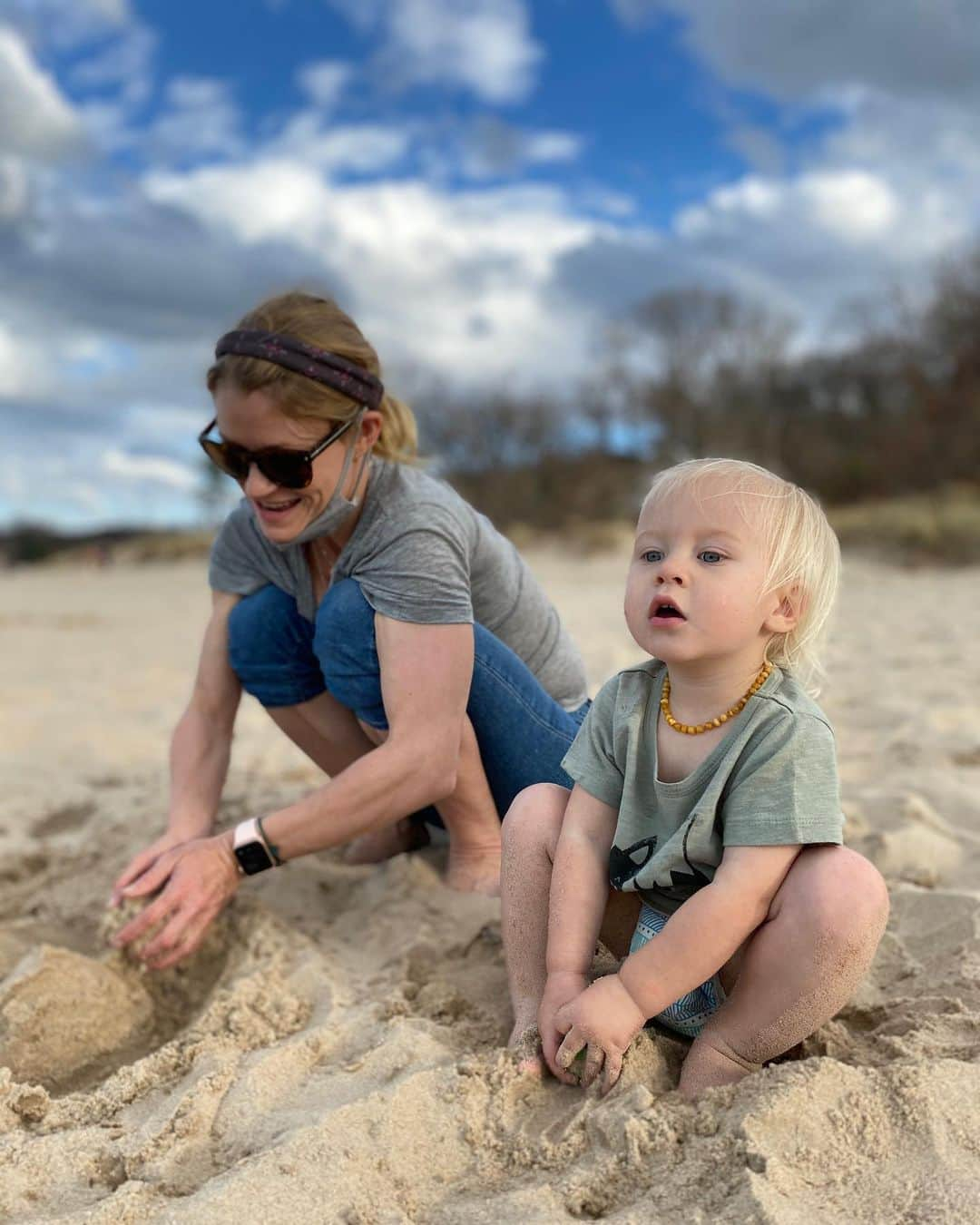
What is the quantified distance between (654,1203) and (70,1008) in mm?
1268

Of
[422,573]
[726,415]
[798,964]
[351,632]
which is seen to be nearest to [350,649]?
[351,632]

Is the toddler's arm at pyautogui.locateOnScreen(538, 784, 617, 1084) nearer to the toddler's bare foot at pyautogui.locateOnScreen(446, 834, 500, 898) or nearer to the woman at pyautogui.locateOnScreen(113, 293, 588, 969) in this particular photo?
the woman at pyautogui.locateOnScreen(113, 293, 588, 969)

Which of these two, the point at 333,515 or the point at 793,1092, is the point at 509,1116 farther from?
the point at 333,515

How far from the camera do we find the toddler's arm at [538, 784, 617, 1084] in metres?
1.65

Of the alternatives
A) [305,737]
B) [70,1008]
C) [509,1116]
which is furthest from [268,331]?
[509,1116]

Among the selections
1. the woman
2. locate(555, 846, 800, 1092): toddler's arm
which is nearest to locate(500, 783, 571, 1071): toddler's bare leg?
locate(555, 846, 800, 1092): toddler's arm

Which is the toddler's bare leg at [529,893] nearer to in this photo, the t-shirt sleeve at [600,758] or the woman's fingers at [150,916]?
the t-shirt sleeve at [600,758]

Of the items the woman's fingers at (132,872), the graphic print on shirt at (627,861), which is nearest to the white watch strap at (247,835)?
the woman's fingers at (132,872)

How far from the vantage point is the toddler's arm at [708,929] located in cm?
153

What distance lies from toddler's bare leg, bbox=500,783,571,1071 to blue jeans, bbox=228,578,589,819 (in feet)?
1.74

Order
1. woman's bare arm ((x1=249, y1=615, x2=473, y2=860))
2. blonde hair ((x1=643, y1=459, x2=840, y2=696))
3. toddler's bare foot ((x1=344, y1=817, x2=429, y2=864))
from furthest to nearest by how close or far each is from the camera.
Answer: toddler's bare foot ((x1=344, y1=817, x2=429, y2=864)) → woman's bare arm ((x1=249, y1=615, x2=473, y2=860)) → blonde hair ((x1=643, y1=459, x2=840, y2=696))

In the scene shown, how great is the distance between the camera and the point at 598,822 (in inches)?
68.8

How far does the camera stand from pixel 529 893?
180 centimetres

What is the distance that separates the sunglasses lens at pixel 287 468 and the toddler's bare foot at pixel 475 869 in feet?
3.00
